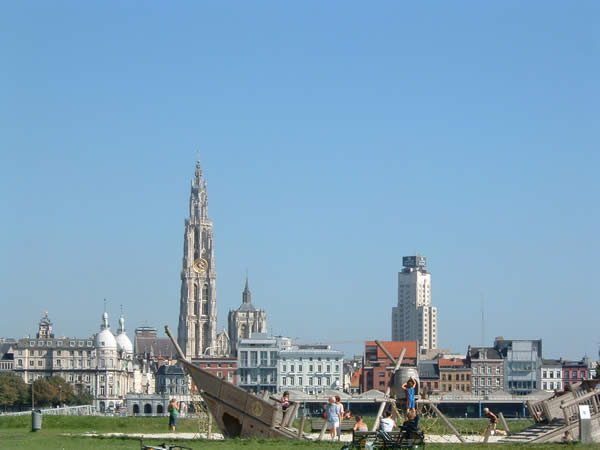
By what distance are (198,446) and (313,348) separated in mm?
156894

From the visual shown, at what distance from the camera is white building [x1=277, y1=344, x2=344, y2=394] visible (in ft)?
560

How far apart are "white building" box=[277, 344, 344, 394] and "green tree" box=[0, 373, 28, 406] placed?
3855cm

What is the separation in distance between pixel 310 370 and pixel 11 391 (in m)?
46.5

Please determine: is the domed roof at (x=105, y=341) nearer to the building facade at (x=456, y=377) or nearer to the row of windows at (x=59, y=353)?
the row of windows at (x=59, y=353)

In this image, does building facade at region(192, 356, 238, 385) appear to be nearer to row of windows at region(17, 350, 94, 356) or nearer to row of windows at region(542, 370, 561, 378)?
row of windows at region(17, 350, 94, 356)

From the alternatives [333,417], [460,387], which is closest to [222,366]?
[460,387]

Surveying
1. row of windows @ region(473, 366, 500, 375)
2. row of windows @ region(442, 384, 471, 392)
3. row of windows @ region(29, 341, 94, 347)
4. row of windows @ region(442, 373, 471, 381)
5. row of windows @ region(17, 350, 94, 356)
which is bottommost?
row of windows @ region(442, 384, 471, 392)

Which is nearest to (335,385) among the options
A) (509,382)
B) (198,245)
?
(509,382)

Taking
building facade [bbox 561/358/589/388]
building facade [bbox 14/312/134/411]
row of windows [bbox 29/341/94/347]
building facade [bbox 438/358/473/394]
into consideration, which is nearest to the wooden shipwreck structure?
building facade [bbox 438/358/473/394]

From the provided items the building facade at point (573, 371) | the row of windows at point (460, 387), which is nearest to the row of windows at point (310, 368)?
the row of windows at point (460, 387)

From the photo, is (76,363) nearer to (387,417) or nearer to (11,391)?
(11,391)

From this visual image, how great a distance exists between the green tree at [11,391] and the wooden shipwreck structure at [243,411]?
106312 millimetres

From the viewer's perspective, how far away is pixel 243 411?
34438 millimetres

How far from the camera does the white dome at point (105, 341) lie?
19286 centimetres
